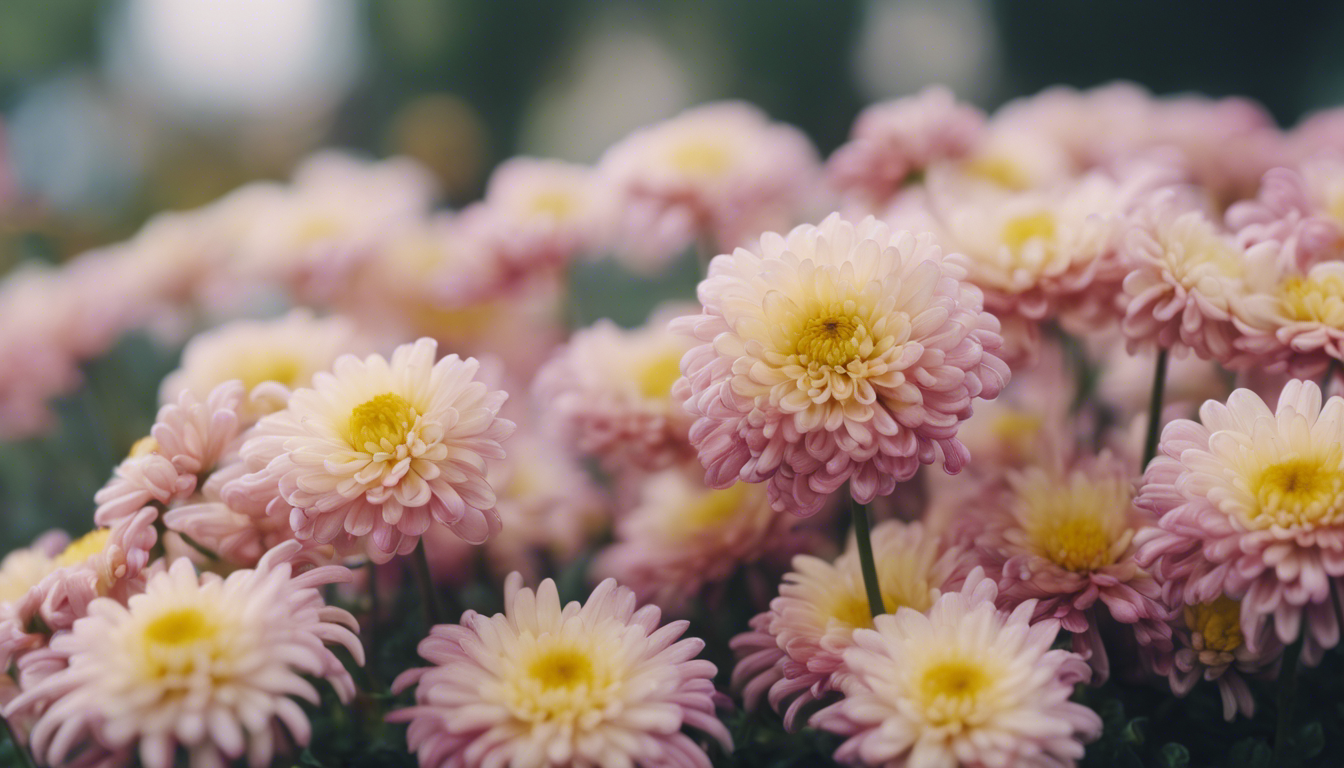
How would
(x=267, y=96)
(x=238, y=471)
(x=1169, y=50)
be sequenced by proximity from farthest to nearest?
(x=267, y=96) → (x=1169, y=50) → (x=238, y=471)

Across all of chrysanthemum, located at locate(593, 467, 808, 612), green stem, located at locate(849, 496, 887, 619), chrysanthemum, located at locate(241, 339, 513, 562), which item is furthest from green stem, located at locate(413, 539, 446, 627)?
green stem, located at locate(849, 496, 887, 619)

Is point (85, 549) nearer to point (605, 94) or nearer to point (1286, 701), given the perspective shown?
point (1286, 701)

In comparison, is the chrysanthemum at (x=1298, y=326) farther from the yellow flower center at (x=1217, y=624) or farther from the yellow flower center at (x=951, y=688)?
the yellow flower center at (x=951, y=688)

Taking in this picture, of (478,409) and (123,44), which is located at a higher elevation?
(123,44)

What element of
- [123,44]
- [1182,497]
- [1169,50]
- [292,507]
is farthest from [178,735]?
[123,44]

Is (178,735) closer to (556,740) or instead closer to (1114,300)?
(556,740)

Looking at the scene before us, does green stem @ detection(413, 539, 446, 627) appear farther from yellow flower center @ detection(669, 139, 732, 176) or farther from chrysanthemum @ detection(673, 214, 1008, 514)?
yellow flower center @ detection(669, 139, 732, 176)

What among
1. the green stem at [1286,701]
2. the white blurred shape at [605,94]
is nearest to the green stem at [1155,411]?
the green stem at [1286,701]
